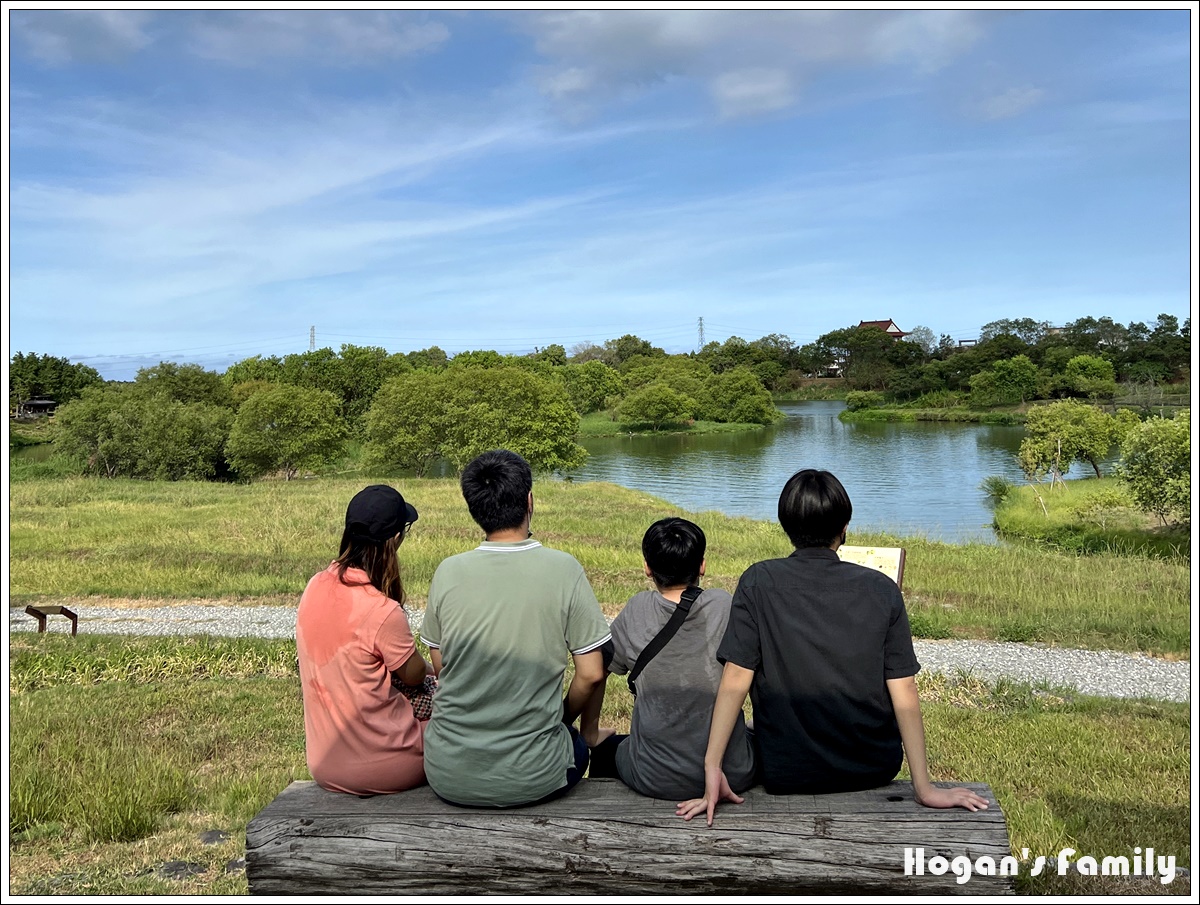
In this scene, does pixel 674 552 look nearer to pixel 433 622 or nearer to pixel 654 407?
pixel 433 622

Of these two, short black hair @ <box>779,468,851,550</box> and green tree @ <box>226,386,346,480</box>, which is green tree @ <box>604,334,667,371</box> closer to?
green tree @ <box>226,386,346,480</box>

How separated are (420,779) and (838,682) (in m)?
1.64

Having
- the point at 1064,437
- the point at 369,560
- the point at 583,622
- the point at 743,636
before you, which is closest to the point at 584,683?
the point at 583,622

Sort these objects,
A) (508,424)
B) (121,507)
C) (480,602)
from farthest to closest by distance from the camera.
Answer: (508,424)
(121,507)
(480,602)

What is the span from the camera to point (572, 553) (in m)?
16.7

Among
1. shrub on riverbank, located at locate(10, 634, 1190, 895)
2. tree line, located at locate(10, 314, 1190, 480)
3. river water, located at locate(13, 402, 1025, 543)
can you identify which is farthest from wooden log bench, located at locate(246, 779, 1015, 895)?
tree line, located at locate(10, 314, 1190, 480)

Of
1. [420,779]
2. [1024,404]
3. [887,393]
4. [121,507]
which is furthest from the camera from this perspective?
[887,393]

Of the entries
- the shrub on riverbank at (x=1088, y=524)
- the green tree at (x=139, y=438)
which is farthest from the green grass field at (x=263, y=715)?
the green tree at (x=139, y=438)

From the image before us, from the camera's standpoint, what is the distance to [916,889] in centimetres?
304

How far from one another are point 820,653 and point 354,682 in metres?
1.68

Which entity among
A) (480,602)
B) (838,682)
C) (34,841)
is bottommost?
(34,841)

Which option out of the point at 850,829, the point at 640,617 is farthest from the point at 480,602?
the point at 850,829

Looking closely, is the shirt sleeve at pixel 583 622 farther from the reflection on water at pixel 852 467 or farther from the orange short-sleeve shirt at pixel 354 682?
the reflection on water at pixel 852 467

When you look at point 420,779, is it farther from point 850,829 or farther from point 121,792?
point 121,792
